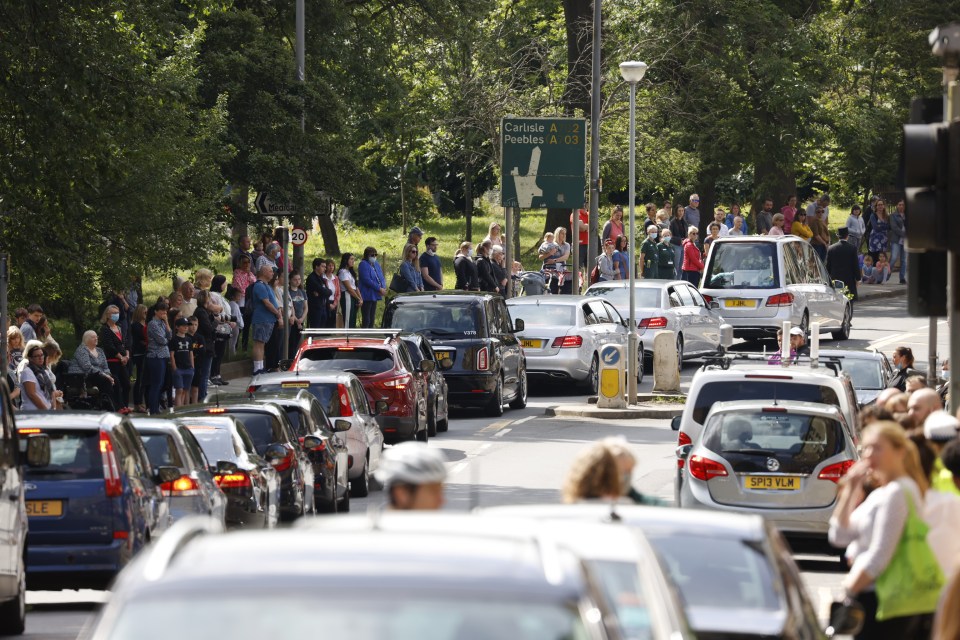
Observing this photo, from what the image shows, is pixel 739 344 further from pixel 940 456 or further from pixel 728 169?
pixel 940 456

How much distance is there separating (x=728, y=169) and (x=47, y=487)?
A: 3715 cm

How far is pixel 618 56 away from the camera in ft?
152

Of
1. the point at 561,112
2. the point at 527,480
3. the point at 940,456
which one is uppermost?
the point at 561,112

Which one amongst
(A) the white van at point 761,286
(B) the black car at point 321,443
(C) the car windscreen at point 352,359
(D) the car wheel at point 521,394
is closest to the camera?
(B) the black car at point 321,443

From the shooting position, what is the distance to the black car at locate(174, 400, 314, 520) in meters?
17.4

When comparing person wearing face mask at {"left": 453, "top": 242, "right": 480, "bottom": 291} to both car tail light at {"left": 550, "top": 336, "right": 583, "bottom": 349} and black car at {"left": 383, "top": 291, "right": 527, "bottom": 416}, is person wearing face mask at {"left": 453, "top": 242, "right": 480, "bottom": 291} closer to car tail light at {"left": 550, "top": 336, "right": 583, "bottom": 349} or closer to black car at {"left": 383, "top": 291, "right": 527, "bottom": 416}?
car tail light at {"left": 550, "top": 336, "right": 583, "bottom": 349}

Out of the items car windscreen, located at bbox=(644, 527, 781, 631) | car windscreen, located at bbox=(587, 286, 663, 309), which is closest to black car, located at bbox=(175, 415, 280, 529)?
car windscreen, located at bbox=(644, 527, 781, 631)

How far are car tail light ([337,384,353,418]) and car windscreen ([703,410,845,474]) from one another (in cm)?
614

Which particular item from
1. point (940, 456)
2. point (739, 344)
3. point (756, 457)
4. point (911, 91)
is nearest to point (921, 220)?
point (940, 456)

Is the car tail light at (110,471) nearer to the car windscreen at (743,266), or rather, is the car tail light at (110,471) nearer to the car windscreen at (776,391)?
the car windscreen at (776,391)

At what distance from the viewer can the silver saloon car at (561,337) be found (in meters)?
30.4

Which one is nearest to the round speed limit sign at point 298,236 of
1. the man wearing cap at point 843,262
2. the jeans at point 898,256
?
the man wearing cap at point 843,262

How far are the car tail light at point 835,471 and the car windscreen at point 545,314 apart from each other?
→ 1515cm

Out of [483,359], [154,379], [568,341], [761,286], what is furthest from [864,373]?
[761,286]
